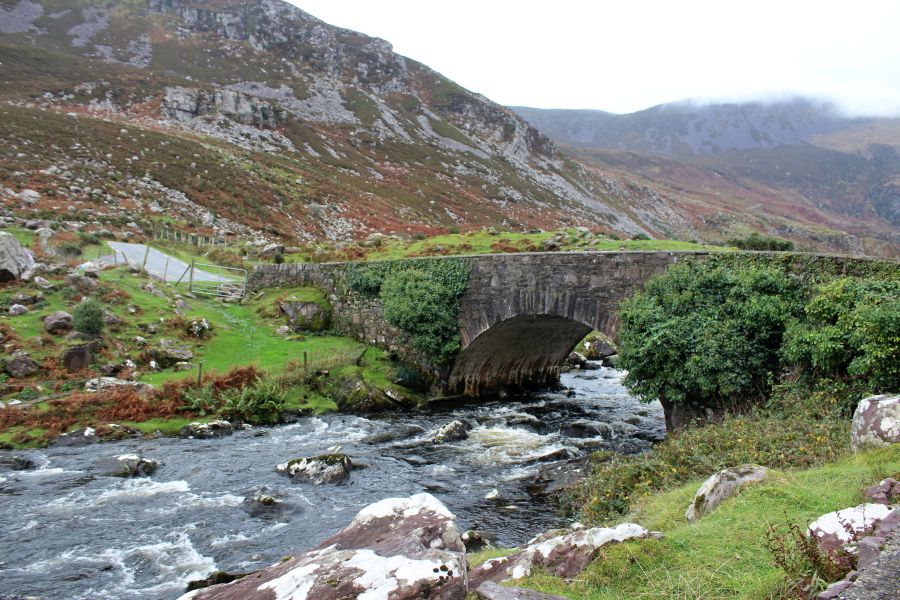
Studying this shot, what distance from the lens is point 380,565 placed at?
4641 millimetres

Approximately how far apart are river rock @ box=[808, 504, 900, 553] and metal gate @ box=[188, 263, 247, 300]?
2811cm

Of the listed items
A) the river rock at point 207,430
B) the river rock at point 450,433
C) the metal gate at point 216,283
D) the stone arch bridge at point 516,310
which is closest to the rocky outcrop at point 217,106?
the metal gate at point 216,283

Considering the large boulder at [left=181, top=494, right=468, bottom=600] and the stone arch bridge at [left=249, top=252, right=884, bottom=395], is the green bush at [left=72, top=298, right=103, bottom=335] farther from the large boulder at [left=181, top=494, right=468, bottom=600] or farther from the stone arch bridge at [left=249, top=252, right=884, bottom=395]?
the large boulder at [left=181, top=494, right=468, bottom=600]

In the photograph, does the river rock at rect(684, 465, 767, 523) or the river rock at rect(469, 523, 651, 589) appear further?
the river rock at rect(684, 465, 767, 523)

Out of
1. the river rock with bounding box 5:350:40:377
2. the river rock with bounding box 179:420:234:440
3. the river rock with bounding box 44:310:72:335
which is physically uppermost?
the river rock with bounding box 44:310:72:335

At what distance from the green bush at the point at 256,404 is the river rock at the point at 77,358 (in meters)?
4.53

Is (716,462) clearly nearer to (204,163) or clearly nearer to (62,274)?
(62,274)

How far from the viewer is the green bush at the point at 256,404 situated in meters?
17.6

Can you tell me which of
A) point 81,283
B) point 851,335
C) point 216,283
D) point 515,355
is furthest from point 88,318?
point 851,335

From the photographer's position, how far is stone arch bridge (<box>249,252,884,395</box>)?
1534cm

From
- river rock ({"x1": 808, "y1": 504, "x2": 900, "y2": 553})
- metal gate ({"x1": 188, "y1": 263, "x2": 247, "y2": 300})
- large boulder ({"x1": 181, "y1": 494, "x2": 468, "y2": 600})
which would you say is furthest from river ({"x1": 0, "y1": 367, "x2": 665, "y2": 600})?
metal gate ({"x1": 188, "y1": 263, "x2": 247, "y2": 300})

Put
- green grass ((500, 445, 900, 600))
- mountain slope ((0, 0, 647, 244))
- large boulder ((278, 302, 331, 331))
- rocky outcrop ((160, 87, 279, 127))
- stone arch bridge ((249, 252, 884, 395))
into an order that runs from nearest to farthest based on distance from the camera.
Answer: green grass ((500, 445, 900, 600))
stone arch bridge ((249, 252, 884, 395))
large boulder ((278, 302, 331, 331))
mountain slope ((0, 0, 647, 244))
rocky outcrop ((160, 87, 279, 127))

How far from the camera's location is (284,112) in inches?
3216

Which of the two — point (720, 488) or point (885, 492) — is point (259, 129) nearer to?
point (720, 488)
